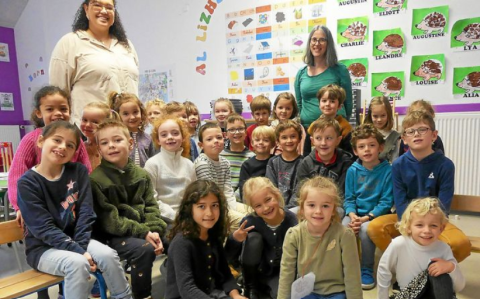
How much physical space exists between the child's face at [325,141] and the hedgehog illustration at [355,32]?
2101mm

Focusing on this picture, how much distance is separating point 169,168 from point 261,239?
0.84m

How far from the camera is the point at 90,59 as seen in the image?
2561 mm

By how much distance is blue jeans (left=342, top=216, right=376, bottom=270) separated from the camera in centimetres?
216

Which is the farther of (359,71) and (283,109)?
(359,71)

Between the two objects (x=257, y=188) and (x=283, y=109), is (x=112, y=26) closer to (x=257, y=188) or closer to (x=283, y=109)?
(x=283, y=109)

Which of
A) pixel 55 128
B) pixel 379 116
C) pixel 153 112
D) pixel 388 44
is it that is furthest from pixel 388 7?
pixel 55 128

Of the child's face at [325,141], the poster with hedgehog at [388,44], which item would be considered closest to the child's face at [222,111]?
the child's face at [325,141]

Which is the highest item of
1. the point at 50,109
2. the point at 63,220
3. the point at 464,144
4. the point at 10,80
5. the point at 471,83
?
the point at 10,80

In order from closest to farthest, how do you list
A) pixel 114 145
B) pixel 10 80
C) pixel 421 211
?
pixel 421 211
pixel 114 145
pixel 10 80

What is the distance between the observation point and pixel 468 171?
3643 millimetres

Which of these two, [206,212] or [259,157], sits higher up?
[259,157]

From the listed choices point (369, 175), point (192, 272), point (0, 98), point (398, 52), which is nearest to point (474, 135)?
point (398, 52)

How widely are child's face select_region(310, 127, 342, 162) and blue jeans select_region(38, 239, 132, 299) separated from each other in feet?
4.68

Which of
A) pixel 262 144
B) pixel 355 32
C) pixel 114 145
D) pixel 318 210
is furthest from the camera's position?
pixel 355 32
